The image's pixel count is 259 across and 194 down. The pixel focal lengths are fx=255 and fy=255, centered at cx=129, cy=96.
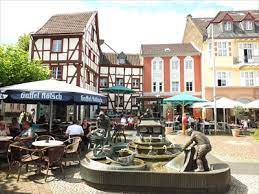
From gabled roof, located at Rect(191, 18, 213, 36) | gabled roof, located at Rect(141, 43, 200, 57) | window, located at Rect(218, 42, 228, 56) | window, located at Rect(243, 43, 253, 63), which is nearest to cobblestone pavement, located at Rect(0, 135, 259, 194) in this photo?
window, located at Rect(218, 42, 228, 56)

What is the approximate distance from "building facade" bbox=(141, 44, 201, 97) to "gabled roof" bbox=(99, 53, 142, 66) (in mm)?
1955

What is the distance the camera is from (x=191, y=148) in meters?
5.89

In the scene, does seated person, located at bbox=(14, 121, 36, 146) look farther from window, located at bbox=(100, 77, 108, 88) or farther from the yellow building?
window, located at bbox=(100, 77, 108, 88)

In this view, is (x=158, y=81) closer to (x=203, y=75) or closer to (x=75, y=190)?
(x=203, y=75)

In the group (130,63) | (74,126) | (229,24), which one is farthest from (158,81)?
(74,126)

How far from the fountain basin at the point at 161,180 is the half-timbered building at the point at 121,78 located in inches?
1013

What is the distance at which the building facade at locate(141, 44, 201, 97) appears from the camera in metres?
31.9

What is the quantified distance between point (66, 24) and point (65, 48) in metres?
3.04

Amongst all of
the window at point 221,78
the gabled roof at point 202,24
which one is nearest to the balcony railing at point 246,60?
the window at point 221,78

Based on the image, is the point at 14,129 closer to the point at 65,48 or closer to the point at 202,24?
the point at 65,48

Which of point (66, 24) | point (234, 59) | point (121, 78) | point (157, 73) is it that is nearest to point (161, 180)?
point (66, 24)

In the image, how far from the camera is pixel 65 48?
24.1m

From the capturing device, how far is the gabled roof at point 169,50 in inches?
1261

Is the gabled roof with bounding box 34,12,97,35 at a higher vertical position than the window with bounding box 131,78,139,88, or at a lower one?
higher
